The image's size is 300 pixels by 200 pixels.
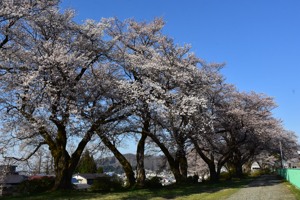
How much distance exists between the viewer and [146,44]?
2789 centimetres

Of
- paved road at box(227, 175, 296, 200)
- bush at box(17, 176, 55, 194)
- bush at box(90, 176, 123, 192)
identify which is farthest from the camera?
bush at box(90, 176, 123, 192)

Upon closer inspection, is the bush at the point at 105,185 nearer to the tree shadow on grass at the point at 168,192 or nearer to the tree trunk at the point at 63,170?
A: the tree shadow on grass at the point at 168,192

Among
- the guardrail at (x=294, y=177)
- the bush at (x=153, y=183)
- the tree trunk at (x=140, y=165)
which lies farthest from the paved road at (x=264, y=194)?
the tree trunk at (x=140, y=165)

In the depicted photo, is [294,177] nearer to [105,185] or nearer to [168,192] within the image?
[168,192]

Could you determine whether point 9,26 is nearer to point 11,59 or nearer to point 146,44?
point 11,59

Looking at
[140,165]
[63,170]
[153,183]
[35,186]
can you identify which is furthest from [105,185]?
[35,186]

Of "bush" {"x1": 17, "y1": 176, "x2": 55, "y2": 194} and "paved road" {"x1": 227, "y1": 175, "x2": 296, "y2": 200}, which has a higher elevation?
"bush" {"x1": 17, "y1": 176, "x2": 55, "y2": 194}

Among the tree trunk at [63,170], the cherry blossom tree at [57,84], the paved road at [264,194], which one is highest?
the cherry blossom tree at [57,84]

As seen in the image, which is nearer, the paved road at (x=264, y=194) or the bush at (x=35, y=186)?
the paved road at (x=264, y=194)

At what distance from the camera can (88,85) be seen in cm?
2028

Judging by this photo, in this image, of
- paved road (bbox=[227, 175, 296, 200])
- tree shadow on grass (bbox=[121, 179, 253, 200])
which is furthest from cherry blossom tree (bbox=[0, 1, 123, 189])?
paved road (bbox=[227, 175, 296, 200])

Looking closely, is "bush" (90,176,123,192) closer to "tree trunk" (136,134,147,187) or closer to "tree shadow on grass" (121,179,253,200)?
"tree trunk" (136,134,147,187)

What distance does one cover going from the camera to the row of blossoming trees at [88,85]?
17.7m

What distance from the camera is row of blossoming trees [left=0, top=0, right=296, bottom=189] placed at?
17.7 meters
